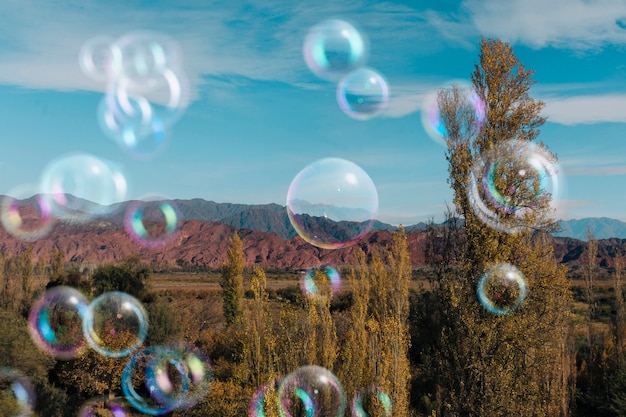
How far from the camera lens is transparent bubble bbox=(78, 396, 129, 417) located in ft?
80.9

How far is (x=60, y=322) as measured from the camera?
34.0 m

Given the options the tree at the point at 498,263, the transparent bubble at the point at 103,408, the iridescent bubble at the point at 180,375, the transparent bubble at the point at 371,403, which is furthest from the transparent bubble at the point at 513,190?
the transparent bubble at the point at 103,408

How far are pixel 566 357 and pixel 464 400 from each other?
1301cm

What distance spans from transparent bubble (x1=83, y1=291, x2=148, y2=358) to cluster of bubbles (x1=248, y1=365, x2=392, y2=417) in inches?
632

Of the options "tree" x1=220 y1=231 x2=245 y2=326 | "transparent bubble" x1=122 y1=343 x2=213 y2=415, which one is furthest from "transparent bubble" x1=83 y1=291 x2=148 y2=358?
"tree" x1=220 y1=231 x2=245 y2=326

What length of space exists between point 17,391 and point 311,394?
19074 millimetres

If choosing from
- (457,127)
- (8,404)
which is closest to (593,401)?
(457,127)

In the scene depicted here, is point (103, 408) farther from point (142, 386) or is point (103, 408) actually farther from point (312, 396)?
point (312, 396)

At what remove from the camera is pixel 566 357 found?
77.7 feet

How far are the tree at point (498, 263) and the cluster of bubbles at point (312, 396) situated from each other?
8.85 ft

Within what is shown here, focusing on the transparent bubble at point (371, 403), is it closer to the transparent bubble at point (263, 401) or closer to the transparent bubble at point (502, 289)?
the transparent bubble at point (263, 401)

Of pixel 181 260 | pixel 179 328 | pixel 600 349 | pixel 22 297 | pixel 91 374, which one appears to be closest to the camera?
pixel 91 374

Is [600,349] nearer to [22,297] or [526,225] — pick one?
[526,225]

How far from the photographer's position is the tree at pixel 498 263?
13.5 m
